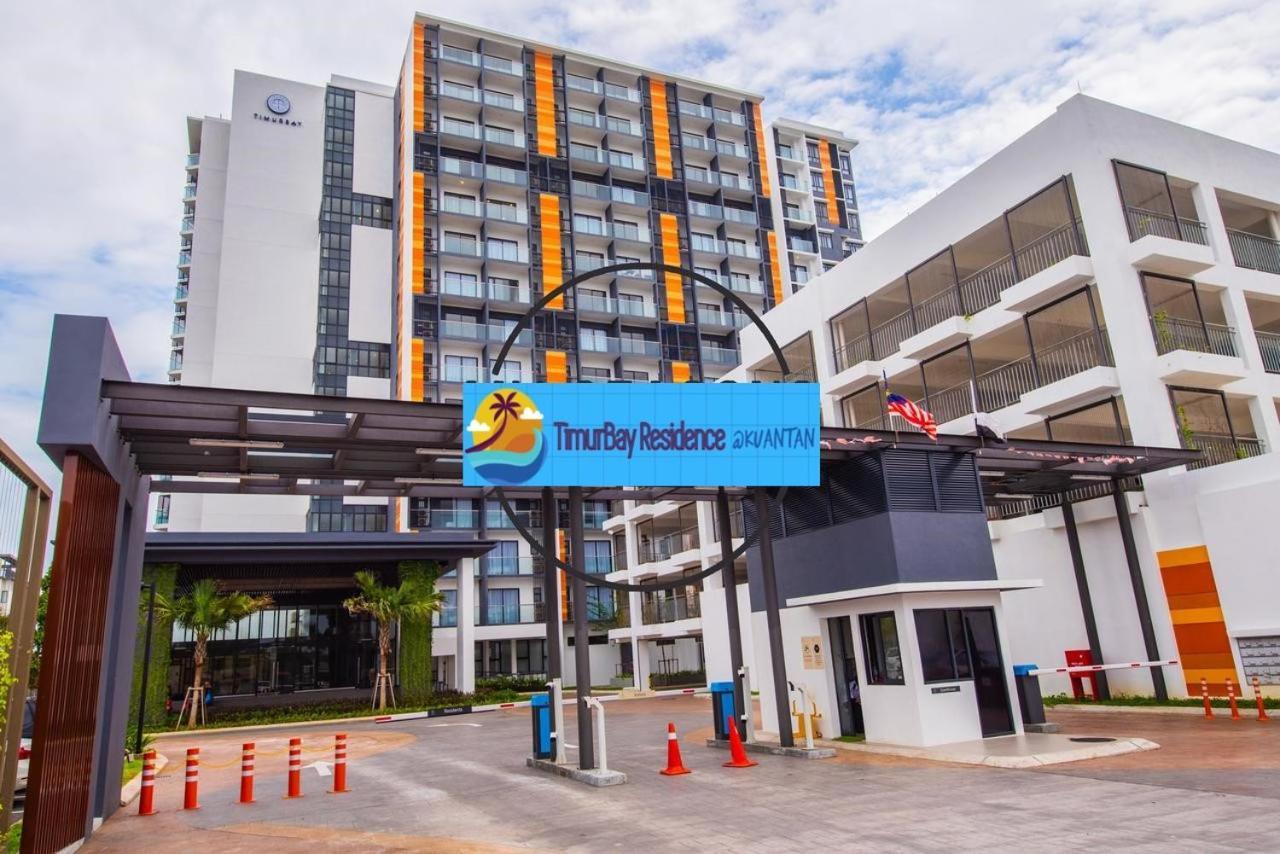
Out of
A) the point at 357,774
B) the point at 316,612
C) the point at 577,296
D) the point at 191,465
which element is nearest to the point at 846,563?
the point at 357,774

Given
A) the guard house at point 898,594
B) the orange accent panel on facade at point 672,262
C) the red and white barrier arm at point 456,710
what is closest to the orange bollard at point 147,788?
the guard house at point 898,594

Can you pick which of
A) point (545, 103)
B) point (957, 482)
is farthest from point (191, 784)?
point (545, 103)

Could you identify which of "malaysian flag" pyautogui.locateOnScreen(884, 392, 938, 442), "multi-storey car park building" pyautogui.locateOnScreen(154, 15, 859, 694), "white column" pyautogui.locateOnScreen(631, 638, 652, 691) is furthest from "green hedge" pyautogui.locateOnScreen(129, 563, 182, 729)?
"malaysian flag" pyautogui.locateOnScreen(884, 392, 938, 442)

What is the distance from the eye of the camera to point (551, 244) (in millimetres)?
65062

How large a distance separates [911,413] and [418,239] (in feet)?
164

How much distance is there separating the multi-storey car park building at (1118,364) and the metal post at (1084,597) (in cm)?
5

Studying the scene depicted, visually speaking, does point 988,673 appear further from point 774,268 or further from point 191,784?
point 774,268

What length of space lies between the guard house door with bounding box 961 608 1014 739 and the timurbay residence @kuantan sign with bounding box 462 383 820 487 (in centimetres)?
504

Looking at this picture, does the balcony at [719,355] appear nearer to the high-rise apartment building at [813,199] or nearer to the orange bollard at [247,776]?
the high-rise apartment building at [813,199]

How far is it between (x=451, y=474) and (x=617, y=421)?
16.1 feet

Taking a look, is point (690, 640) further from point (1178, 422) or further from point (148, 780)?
point (148, 780)

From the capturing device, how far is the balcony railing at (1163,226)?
25.2m

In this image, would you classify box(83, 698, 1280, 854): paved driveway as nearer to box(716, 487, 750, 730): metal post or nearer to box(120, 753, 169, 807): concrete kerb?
box(120, 753, 169, 807): concrete kerb

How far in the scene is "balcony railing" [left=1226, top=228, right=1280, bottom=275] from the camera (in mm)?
27703
